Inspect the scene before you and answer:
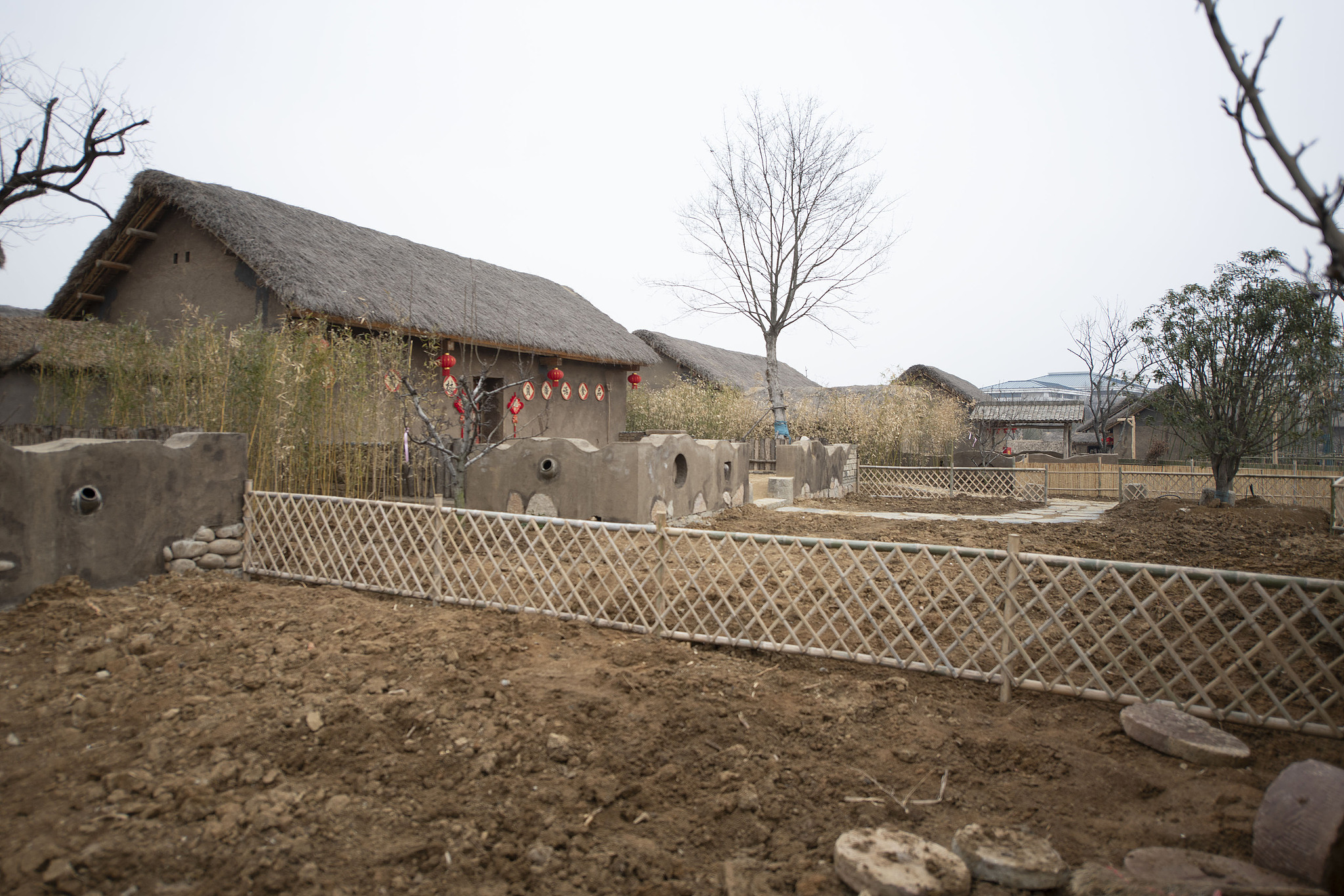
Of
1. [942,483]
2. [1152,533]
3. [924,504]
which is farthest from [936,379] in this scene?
[1152,533]

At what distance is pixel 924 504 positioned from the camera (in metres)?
12.4

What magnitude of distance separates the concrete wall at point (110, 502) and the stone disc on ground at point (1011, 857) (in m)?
4.92

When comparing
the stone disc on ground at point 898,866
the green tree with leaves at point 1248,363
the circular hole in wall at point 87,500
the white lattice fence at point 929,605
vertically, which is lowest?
the stone disc on ground at point 898,866

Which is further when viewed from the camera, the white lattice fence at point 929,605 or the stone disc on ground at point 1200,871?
the white lattice fence at point 929,605

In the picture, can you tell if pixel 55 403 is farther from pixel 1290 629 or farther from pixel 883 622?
pixel 1290 629

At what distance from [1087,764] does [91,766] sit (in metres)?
3.51

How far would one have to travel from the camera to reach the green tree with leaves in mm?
10820

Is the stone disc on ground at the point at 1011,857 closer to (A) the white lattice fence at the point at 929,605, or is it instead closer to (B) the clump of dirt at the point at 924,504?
(A) the white lattice fence at the point at 929,605

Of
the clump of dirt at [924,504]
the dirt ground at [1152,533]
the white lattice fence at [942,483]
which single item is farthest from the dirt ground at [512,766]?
the white lattice fence at [942,483]

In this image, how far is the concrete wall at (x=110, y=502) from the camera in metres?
4.28

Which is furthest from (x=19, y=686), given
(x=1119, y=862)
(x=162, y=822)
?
(x=1119, y=862)

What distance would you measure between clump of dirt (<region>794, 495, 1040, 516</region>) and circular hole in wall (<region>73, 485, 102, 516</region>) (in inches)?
334

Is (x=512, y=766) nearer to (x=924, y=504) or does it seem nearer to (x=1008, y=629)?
(x=1008, y=629)

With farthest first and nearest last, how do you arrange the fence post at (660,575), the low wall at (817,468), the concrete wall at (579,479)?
the low wall at (817,468)
the concrete wall at (579,479)
the fence post at (660,575)
